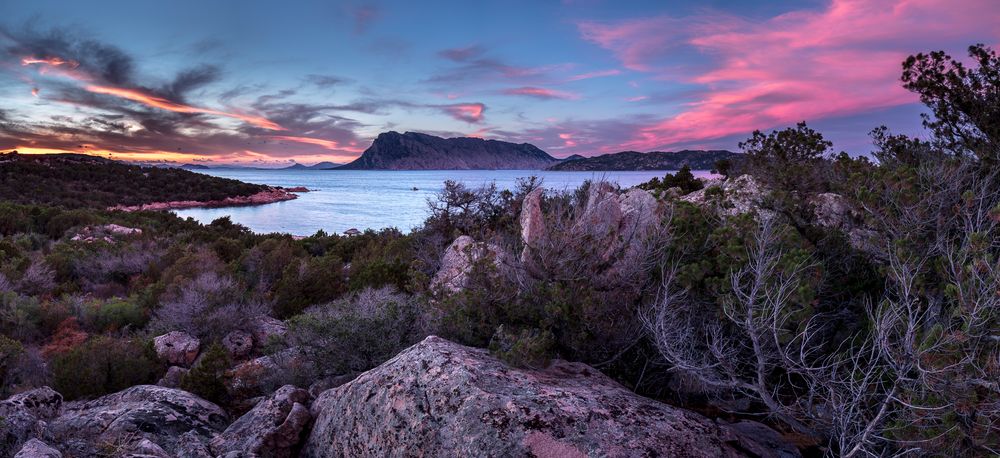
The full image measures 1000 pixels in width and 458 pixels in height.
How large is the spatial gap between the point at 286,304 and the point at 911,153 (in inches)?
460

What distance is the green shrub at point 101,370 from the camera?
20.4 ft

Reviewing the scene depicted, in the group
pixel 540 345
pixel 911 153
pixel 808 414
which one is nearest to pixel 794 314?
pixel 808 414

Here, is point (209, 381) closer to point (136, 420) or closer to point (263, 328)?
point (136, 420)

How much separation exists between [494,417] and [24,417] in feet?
12.9

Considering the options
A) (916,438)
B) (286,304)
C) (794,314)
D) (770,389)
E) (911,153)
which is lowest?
(286,304)

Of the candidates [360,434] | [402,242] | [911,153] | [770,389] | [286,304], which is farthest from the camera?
[402,242]

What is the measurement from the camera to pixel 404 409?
353 centimetres

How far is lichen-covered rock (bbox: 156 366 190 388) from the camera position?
6555 millimetres

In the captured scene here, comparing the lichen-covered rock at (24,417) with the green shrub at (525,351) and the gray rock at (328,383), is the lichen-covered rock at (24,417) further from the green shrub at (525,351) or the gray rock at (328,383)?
the green shrub at (525,351)

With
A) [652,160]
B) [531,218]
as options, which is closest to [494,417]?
[531,218]

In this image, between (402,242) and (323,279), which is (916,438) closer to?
(323,279)

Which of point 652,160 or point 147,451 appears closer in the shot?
point 147,451

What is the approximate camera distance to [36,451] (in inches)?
141

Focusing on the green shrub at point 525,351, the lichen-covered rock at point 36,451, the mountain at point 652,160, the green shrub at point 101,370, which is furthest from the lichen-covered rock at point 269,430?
the mountain at point 652,160
